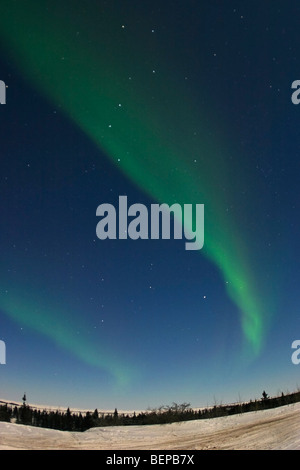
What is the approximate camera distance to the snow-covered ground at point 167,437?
16.4 ft

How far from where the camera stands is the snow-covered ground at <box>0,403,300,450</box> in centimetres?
500

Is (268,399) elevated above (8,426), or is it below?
below

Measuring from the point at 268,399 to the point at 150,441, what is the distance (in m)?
7.31

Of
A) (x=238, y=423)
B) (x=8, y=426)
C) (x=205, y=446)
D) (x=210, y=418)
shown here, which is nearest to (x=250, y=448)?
(x=205, y=446)

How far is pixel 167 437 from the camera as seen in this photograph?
5645 mm

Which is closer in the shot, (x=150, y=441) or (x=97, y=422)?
(x=150, y=441)

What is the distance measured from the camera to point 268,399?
10.9m

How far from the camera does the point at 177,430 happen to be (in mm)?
6152

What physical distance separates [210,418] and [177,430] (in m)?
1.57
